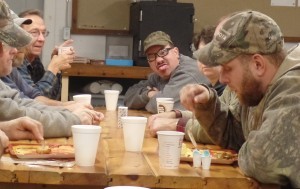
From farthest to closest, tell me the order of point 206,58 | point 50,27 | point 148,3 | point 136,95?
point 50,27 → point 148,3 → point 136,95 → point 206,58

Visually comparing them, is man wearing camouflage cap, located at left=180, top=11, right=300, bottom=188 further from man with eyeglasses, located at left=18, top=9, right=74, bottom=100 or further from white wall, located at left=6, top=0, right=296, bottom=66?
white wall, located at left=6, top=0, right=296, bottom=66

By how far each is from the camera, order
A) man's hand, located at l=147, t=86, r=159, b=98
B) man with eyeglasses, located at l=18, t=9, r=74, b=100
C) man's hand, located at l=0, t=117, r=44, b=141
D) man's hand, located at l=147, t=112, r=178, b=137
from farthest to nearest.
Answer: man with eyeglasses, located at l=18, t=9, r=74, b=100 < man's hand, located at l=147, t=86, r=159, b=98 < man's hand, located at l=147, t=112, r=178, b=137 < man's hand, located at l=0, t=117, r=44, b=141

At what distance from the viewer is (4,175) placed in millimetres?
1783

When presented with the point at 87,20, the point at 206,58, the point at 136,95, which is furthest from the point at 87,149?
the point at 87,20

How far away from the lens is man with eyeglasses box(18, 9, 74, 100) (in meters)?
4.49

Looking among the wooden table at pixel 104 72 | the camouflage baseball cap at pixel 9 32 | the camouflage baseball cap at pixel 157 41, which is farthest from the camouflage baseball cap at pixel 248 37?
the wooden table at pixel 104 72

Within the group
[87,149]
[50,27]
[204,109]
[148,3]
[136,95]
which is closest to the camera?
[87,149]

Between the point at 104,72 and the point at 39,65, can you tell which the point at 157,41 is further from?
the point at 104,72

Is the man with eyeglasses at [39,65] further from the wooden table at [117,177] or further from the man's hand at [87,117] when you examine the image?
the wooden table at [117,177]

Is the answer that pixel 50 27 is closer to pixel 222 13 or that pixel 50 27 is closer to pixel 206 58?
pixel 222 13

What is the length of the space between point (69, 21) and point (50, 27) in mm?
209

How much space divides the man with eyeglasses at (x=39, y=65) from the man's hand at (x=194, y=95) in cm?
216

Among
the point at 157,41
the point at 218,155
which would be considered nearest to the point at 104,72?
the point at 157,41

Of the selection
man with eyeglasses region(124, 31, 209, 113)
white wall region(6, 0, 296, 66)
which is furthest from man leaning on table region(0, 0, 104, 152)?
white wall region(6, 0, 296, 66)
